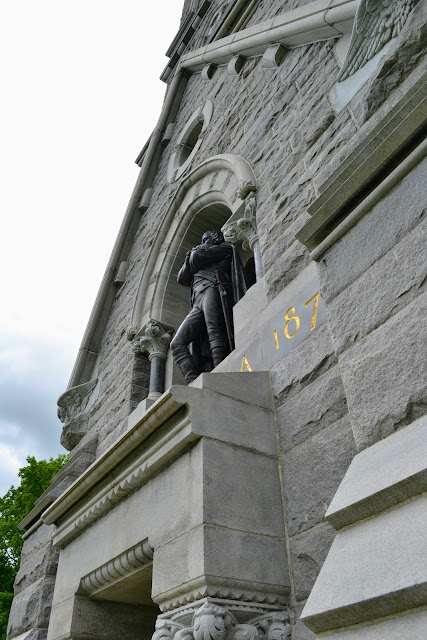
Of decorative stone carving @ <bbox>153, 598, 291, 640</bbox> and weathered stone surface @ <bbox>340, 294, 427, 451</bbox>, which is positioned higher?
weathered stone surface @ <bbox>340, 294, 427, 451</bbox>

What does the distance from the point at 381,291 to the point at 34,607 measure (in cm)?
523

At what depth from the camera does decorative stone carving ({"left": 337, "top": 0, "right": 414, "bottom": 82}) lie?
3484 millimetres

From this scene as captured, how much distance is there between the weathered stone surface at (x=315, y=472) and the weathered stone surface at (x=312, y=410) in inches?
1.8

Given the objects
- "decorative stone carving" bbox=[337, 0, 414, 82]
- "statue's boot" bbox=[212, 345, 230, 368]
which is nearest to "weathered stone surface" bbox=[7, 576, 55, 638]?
"statue's boot" bbox=[212, 345, 230, 368]

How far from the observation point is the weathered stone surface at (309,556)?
95.2 inches

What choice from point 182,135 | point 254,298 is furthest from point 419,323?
point 182,135

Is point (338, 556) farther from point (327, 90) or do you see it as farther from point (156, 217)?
point (156, 217)

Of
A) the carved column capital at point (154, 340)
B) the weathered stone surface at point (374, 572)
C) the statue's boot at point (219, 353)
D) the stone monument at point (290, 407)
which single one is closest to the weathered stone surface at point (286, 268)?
the stone monument at point (290, 407)

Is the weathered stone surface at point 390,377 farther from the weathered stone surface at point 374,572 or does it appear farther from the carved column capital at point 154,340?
the carved column capital at point 154,340

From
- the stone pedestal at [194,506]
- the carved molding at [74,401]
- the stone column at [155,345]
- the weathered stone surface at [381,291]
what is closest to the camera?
the weathered stone surface at [381,291]

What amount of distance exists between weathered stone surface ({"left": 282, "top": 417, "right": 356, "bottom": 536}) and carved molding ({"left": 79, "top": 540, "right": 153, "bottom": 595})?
804 mm

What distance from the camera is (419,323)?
1.70 m

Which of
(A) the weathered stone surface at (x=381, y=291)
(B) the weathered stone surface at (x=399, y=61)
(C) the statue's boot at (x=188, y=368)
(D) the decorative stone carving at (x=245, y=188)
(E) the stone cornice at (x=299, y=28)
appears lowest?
(A) the weathered stone surface at (x=381, y=291)

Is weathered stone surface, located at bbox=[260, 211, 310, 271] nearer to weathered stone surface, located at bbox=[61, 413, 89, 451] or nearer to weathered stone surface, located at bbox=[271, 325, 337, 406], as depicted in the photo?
weathered stone surface, located at bbox=[271, 325, 337, 406]
